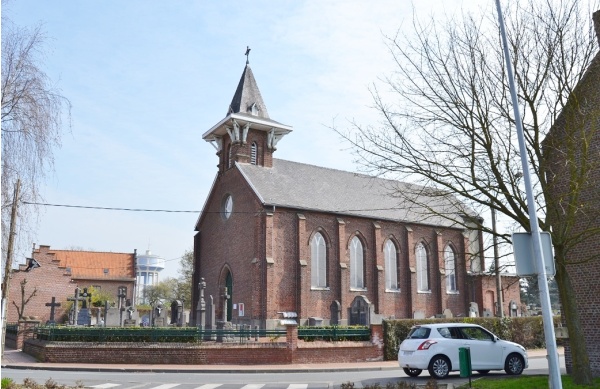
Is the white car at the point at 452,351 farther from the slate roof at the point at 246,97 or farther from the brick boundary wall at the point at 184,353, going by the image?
the slate roof at the point at 246,97

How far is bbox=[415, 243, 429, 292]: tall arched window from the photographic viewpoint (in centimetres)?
3838

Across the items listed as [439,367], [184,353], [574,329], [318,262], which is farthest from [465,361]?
[318,262]

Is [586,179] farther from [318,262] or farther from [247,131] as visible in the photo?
[247,131]

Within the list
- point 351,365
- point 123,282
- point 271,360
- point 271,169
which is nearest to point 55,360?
point 271,360

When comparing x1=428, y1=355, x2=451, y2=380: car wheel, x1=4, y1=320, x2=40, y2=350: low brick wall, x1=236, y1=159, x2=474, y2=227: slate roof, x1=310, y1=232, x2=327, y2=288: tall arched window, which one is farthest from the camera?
x1=236, y1=159, x2=474, y2=227: slate roof

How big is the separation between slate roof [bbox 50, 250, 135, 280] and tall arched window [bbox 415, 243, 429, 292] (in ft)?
116

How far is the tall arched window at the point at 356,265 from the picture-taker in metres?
35.2

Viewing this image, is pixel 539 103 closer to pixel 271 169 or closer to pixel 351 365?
pixel 351 365

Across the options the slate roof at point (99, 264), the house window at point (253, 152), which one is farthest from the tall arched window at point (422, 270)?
the slate roof at point (99, 264)

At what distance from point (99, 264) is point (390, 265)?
→ 126 feet

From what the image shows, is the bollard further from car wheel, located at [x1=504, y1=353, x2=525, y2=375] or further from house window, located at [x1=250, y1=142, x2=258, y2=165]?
house window, located at [x1=250, y1=142, x2=258, y2=165]

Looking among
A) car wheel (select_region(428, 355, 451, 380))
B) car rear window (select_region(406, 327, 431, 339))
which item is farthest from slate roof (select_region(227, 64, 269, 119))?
car wheel (select_region(428, 355, 451, 380))

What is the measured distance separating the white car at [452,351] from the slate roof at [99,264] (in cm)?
4957

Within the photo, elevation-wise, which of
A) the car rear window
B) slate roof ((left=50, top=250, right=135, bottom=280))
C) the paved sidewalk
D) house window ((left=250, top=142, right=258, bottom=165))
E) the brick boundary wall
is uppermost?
house window ((left=250, top=142, right=258, bottom=165))
